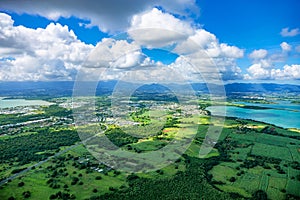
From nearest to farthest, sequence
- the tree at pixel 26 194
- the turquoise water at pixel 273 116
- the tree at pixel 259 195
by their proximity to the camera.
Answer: the tree at pixel 259 195
the tree at pixel 26 194
the turquoise water at pixel 273 116

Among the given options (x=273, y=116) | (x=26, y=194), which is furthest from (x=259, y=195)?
(x=273, y=116)

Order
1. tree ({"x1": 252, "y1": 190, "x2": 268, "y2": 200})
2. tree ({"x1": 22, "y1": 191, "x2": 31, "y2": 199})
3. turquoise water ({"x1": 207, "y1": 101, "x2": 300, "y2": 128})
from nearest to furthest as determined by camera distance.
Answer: tree ({"x1": 252, "y1": 190, "x2": 268, "y2": 200}) → tree ({"x1": 22, "y1": 191, "x2": 31, "y2": 199}) → turquoise water ({"x1": 207, "y1": 101, "x2": 300, "y2": 128})

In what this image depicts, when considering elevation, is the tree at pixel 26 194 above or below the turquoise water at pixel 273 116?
below

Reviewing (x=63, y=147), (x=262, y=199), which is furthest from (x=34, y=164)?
(x=262, y=199)

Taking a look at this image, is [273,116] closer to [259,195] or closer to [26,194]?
[259,195]

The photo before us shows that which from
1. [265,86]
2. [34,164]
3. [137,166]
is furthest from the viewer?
[265,86]

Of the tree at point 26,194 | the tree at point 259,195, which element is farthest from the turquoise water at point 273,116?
the tree at point 26,194

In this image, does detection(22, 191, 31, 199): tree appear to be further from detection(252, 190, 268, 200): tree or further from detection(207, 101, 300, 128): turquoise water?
detection(207, 101, 300, 128): turquoise water

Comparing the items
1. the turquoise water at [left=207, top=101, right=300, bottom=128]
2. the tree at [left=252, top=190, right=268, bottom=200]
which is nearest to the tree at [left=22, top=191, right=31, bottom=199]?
the tree at [left=252, top=190, right=268, bottom=200]

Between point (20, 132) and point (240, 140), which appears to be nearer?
point (240, 140)

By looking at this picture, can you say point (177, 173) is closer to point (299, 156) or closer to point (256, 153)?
point (256, 153)

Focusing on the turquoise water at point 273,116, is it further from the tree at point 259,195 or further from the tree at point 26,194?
the tree at point 26,194
